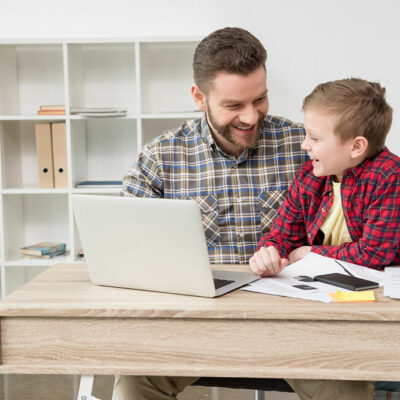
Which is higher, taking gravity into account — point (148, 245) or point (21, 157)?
point (21, 157)

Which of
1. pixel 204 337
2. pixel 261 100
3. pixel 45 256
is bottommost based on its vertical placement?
pixel 45 256

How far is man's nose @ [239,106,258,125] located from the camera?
5.69ft

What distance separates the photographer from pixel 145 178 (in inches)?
76.1

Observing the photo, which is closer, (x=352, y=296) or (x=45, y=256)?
(x=352, y=296)

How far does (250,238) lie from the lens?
189cm

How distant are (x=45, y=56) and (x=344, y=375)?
9.54ft

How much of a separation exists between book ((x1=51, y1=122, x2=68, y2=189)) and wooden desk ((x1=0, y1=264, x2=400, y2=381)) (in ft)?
6.97

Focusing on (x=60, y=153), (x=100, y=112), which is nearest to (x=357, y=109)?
(x=100, y=112)

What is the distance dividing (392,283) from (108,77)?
8.32 feet

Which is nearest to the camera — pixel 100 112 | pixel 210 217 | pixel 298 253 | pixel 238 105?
pixel 298 253

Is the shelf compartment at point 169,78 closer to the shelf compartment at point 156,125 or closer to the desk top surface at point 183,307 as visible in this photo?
the shelf compartment at point 156,125

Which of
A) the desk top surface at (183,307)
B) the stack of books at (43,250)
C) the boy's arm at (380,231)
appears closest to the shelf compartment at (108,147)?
the stack of books at (43,250)

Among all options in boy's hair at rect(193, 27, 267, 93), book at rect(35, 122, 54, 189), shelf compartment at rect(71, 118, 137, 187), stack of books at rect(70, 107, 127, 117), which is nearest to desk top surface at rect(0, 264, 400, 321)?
boy's hair at rect(193, 27, 267, 93)

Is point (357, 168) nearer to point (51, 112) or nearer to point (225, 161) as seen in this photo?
point (225, 161)
